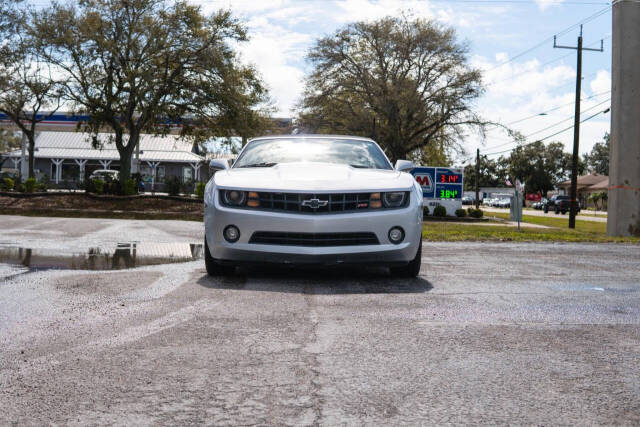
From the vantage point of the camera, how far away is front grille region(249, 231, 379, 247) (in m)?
6.51

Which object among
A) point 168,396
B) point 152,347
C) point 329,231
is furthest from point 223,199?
point 168,396

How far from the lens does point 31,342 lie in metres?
4.01

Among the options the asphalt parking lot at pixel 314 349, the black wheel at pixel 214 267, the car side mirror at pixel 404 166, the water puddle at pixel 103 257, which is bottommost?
the asphalt parking lot at pixel 314 349

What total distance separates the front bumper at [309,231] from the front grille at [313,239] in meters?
0.05

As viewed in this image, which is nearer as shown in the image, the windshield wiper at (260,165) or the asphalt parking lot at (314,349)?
the asphalt parking lot at (314,349)

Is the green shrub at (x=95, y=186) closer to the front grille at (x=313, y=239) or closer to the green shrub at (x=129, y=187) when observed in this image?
the green shrub at (x=129, y=187)

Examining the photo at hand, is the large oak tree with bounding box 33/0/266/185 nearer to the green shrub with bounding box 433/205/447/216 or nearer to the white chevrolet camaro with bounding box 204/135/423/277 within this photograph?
the green shrub with bounding box 433/205/447/216

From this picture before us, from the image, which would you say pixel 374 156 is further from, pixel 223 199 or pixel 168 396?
pixel 168 396

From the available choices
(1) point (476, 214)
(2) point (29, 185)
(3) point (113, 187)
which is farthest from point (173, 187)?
(1) point (476, 214)

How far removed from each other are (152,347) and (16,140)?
84439mm

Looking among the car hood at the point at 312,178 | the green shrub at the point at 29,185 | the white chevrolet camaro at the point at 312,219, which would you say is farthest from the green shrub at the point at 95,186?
the white chevrolet camaro at the point at 312,219

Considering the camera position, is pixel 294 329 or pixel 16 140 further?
pixel 16 140

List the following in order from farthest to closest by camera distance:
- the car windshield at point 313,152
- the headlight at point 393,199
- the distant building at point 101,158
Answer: the distant building at point 101,158
the car windshield at point 313,152
the headlight at point 393,199

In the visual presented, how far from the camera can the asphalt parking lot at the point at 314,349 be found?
114 inches
